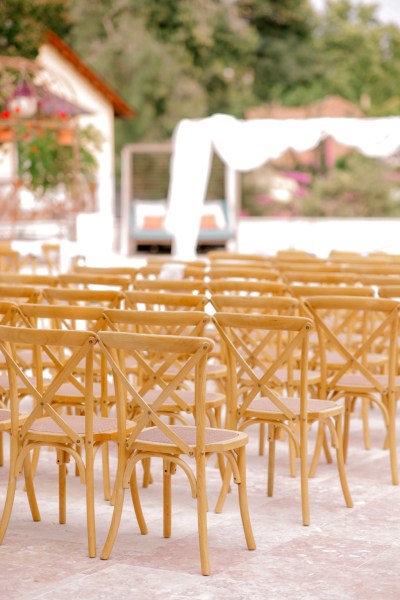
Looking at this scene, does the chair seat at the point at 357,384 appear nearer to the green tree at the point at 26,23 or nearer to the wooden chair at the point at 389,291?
the wooden chair at the point at 389,291

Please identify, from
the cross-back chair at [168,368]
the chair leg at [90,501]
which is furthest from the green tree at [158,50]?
the chair leg at [90,501]

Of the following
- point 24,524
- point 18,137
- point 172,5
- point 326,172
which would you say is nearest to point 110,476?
point 24,524

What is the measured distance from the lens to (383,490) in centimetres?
629

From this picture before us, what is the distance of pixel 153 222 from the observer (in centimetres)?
2459

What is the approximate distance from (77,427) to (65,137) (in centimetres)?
1423

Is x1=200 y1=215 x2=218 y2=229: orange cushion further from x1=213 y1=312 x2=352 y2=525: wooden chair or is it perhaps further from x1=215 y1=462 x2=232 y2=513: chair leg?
x1=215 y1=462 x2=232 y2=513: chair leg

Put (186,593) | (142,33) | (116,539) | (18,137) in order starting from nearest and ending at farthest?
(186,593), (116,539), (18,137), (142,33)

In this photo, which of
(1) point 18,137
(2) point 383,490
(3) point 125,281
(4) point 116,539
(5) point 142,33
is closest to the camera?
(4) point 116,539

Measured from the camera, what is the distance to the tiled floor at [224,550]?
183 inches

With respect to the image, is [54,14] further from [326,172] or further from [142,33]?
[326,172]

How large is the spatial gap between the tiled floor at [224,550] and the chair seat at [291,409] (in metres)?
0.45

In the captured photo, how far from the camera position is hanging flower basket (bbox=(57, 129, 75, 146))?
1863cm

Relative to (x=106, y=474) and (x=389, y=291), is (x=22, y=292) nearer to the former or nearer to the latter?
(x=106, y=474)

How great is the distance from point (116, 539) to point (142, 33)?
28.6 metres
